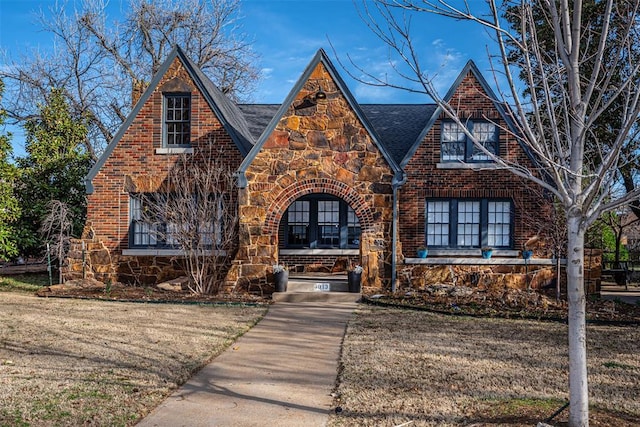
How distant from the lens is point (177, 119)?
16266mm

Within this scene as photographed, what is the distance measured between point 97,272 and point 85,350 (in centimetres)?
874

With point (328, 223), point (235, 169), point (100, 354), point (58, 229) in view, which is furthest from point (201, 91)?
point (100, 354)

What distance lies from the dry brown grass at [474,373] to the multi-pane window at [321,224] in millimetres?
7506

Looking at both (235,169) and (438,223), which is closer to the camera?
(235,169)

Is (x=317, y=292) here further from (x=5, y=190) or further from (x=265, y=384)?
(x=5, y=190)

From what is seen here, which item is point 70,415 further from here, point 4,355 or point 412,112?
point 412,112

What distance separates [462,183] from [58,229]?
13112 mm

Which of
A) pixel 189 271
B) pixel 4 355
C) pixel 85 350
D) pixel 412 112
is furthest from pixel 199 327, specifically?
pixel 412 112

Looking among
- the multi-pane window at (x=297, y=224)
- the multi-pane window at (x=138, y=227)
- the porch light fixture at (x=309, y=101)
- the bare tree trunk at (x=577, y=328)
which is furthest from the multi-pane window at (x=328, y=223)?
the bare tree trunk at (x=577, y=328)

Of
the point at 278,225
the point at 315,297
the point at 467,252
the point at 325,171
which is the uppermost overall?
the point at 325,171

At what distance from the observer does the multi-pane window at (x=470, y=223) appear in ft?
52.3

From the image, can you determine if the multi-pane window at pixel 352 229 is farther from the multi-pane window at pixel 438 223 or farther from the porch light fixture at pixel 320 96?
the porch light fixture at pixel 320 96

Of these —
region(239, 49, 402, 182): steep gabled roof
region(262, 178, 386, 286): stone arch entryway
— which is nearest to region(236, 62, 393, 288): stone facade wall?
region(262, 178, 386, 286): stone arch entryway

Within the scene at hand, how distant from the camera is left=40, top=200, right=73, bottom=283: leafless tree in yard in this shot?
1584 cm
